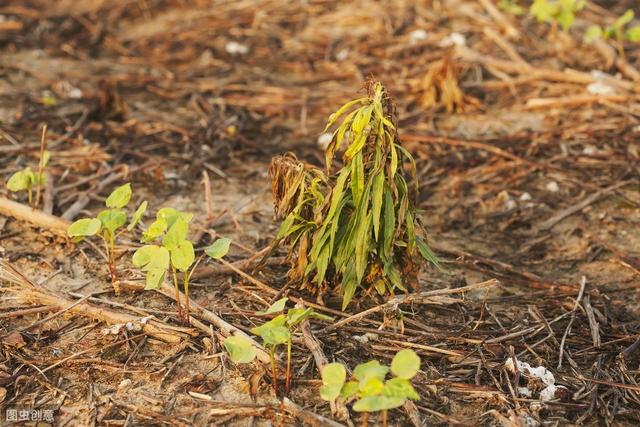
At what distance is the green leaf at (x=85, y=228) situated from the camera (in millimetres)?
2779

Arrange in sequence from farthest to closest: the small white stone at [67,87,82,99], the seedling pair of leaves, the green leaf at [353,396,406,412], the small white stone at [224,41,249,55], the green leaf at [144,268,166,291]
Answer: the small white stone at [224,41,249,55] < the small white stone at [67,87,82,99] < the green leaf at [144,268,166,291] < the seedling pair of leaves < the green leaf at [353,396,406,412]

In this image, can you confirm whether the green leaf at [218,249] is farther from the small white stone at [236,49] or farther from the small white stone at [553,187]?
the small white stone at [236,49]

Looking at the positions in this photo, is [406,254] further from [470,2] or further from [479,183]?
[470,2]

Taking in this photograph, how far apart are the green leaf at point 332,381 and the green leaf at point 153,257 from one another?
728 mm

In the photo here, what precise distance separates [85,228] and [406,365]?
134 centimetres

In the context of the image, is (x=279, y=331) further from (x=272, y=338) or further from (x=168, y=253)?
(x=168, y=253)

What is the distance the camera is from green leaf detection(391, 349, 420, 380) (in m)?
2.15

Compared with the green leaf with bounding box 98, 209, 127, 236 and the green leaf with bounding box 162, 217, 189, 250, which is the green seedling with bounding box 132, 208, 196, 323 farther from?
the green leaf with bounding box 98, 209, 127, 236

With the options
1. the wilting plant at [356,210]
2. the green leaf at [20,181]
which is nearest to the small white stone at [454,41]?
the wilting plant at [356,210]

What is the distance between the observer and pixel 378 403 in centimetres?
207

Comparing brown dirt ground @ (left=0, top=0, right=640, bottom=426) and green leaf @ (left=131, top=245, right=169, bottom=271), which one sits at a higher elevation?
Result: green leaf @ (left=131, top=245, right=169, bottom=271)

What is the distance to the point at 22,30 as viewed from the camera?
6281 millimetres

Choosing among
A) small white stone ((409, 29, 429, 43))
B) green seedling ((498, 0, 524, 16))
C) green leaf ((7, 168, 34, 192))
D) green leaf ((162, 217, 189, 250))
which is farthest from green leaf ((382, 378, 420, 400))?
green seedling ((498, 0, 524, 16))

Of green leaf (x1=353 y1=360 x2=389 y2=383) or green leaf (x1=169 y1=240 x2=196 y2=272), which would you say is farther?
green leaf (x1=169 y1=240 x2=196 y2=272)
